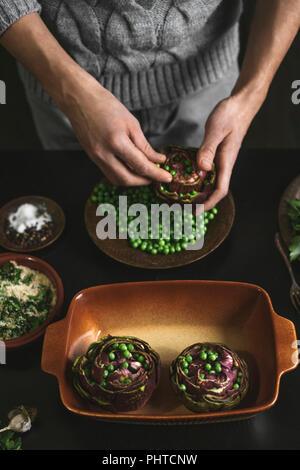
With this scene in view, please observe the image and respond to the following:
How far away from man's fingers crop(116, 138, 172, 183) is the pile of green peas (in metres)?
0.11

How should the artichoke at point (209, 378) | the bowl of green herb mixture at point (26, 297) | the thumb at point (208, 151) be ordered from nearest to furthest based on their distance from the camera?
the artichoke at point (209, 378) → the bowl of green herb mixture at point (26, 297) → the thumb at point (208, 151)

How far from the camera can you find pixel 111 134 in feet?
3.56

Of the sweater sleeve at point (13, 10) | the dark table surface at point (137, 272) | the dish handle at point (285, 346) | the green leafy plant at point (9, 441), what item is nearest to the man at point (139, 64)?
the sweater sleeve at point (13, 10)

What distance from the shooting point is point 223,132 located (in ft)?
3.84

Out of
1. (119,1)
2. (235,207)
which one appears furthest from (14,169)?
(235,207)

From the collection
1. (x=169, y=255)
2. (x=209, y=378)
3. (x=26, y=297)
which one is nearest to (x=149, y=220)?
(x=169, y=255)

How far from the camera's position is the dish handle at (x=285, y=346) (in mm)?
862

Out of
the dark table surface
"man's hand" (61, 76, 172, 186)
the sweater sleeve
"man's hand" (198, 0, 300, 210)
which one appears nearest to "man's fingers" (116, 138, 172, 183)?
"man's hand" (61, 76, 172, 186)

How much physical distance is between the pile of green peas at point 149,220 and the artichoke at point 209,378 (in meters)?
0.32

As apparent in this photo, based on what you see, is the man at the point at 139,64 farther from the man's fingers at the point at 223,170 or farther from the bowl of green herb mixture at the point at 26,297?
the bowl of green herb mixture at the point at 26,297

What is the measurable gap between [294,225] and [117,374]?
2.00ft

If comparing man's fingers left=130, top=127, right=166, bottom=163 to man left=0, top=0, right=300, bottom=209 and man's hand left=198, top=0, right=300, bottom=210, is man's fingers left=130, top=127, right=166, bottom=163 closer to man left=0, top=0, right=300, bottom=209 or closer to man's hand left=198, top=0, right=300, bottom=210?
man left=0, top=0, right=300, bottom=209

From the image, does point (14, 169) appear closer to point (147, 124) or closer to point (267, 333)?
point (147, 124)
